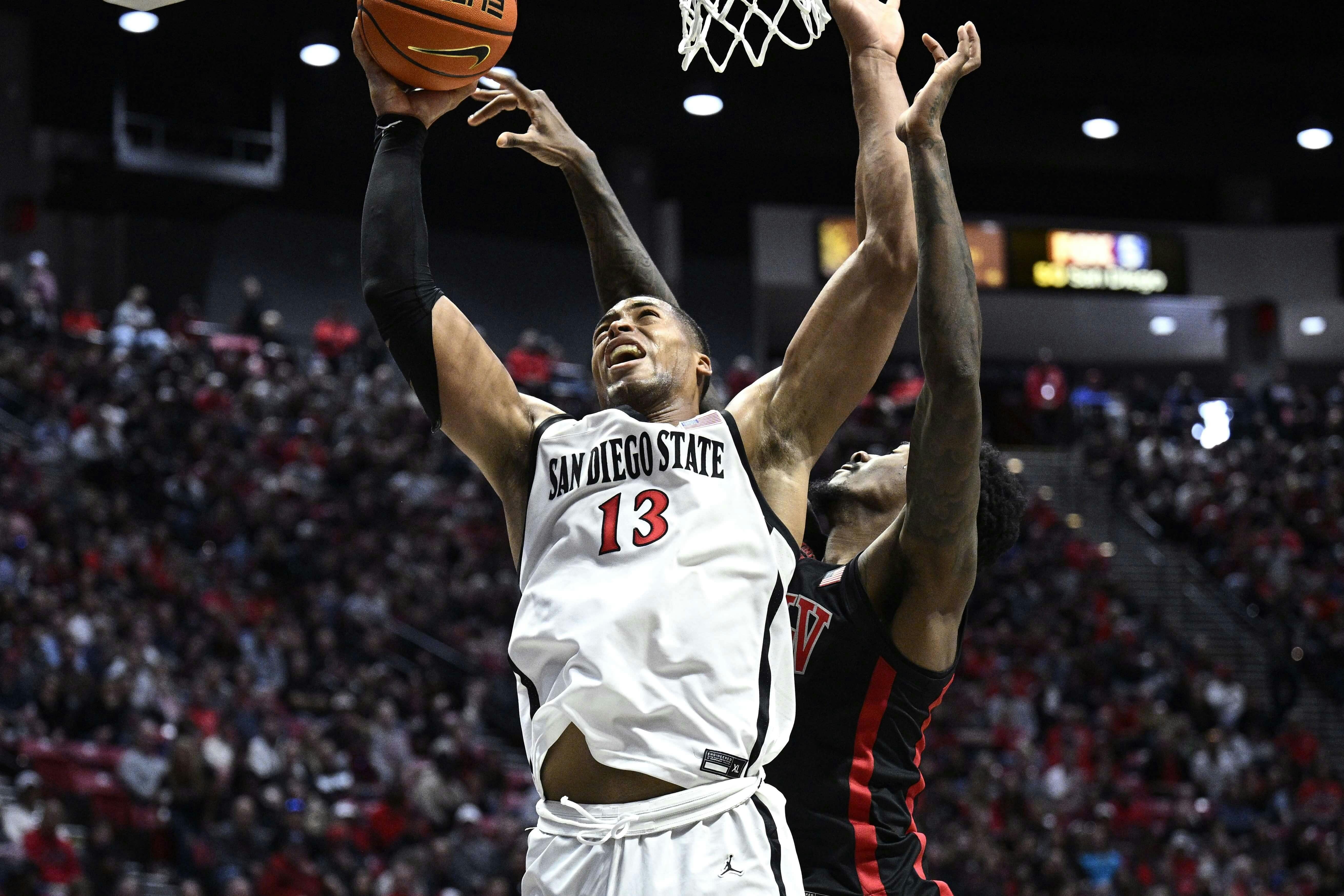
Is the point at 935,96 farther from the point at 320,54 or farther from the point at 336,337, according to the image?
the point at 336,337

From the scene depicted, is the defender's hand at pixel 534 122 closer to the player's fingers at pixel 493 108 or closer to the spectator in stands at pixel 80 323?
the player's fingers at pixel 493 108

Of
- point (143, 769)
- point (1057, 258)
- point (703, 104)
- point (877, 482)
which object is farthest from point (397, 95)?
point (1057, 258)

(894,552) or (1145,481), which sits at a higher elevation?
(1145,481)

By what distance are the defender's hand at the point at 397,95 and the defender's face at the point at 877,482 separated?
1220 millimetres

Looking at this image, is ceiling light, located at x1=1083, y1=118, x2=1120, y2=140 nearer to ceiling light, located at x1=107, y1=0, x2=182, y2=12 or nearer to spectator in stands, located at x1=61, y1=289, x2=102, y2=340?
spectator in stands, located at x1=61, y1=289, x2=102, y2=340

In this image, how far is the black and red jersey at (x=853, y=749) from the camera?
10.0 feet

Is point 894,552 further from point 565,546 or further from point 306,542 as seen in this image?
point 306,542

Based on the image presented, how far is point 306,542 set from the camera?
1397 centimetres

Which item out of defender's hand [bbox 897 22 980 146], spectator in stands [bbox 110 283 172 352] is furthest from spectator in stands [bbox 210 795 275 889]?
defender's hand [bbox 897 22 980 146]

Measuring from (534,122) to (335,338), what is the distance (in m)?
15.3

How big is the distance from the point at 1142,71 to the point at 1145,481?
537cm

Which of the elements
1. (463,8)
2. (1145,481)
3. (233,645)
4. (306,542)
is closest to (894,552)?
(463,8)

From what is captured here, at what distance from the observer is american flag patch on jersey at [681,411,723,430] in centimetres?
290

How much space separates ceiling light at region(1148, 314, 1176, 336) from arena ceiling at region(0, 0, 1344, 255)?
166 cm
